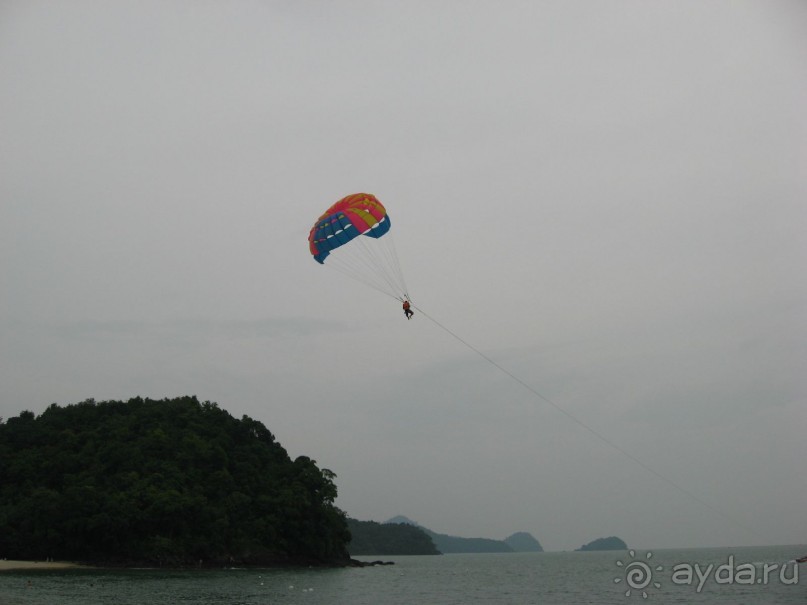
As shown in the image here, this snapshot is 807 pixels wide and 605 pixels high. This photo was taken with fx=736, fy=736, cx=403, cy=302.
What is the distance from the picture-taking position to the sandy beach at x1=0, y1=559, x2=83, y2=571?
44.7 m

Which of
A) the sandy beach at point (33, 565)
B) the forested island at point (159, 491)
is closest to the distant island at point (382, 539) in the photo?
the forested island at point (159, 491)

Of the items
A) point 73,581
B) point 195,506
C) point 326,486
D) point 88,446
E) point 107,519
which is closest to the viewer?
point 73,581

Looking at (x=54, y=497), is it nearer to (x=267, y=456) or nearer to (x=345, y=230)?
(x=267, y=456)

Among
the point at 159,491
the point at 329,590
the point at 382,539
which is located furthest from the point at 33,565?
the point at 382,539

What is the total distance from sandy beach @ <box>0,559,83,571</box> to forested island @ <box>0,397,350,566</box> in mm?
1294

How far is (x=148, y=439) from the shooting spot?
56.8 meters

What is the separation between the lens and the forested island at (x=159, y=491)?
162 ft

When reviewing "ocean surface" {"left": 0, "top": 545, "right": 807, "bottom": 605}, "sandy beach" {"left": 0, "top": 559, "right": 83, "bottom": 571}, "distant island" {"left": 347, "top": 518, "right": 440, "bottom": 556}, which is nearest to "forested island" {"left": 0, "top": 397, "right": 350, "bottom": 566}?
"sandy beach" {"left": 0, "top": 559, "right": 83, "bottom": 571}

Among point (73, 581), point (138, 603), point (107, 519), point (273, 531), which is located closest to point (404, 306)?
point (138, 603)

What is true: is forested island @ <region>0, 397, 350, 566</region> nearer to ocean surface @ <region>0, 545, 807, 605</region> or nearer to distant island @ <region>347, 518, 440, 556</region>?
ocean surface @ <region>0, 545, 807, 605</region>

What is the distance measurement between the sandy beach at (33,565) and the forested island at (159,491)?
129cm

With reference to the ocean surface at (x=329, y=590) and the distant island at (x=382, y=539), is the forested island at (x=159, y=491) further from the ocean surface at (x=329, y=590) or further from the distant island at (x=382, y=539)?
the distant island at (x=382, y=539)

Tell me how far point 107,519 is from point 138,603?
851 inches

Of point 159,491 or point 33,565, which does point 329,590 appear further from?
point 33,565
